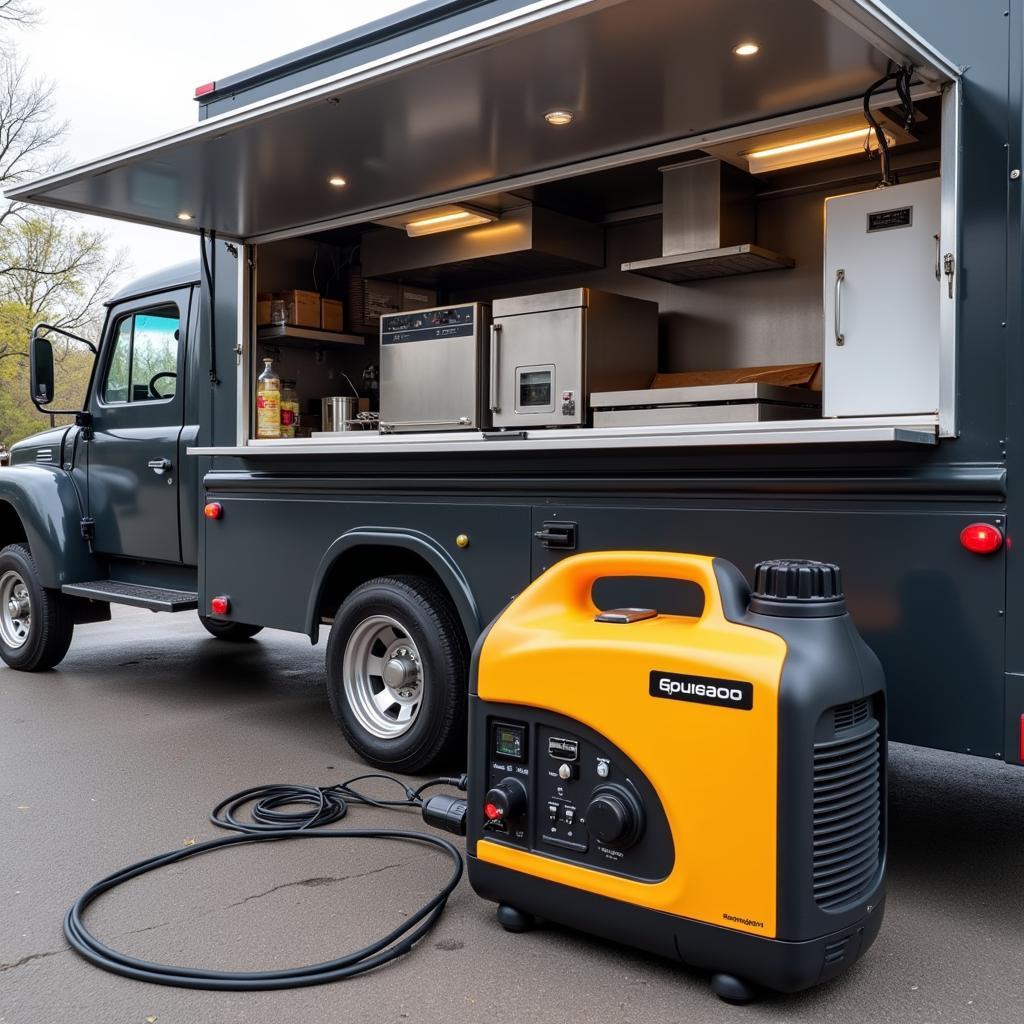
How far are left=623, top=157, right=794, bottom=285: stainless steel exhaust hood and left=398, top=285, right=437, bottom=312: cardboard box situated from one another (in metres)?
1.71

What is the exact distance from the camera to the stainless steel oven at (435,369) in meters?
4.86

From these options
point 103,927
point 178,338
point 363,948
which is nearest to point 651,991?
point 363,948

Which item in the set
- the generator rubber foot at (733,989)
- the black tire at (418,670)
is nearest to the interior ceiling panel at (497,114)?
the black tire at (418,670)

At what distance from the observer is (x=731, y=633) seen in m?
2.44

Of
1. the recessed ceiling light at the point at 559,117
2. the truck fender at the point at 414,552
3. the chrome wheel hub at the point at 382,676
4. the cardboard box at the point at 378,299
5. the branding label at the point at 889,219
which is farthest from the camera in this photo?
the cardboard box at the point at 378,299

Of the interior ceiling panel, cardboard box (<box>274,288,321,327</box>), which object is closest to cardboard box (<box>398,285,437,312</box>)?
cardboard box (<box>274,288,321,327</box>)

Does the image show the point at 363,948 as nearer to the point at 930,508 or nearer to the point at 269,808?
the point at 269,808

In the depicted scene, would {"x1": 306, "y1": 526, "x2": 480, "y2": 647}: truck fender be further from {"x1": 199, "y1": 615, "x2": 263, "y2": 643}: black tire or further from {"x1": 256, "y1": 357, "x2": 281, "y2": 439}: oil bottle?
{"x1": 199, "y1": 615, "x2": 263, "y2": 643}: black tire

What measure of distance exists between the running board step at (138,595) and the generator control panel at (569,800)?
3.02m

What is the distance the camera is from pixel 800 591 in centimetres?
244

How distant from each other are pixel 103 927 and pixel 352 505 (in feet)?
6.72

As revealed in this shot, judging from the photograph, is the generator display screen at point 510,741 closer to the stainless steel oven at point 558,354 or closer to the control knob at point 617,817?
the control knob at point 617,817

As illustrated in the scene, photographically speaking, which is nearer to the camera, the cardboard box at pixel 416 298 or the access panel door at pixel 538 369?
the access panel door at pixel 538 369

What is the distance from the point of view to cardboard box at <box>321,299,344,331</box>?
561 centimetres
